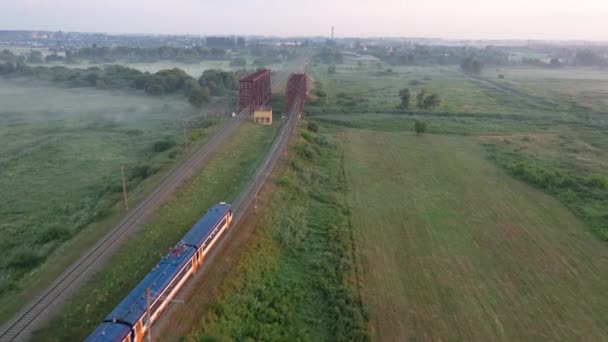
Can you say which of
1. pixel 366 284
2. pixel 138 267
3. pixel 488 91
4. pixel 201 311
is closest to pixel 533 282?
pixel 366 284

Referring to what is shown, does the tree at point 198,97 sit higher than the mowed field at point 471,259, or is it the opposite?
the tree at point 198,97

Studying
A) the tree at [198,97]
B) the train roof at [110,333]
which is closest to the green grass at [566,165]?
the train roof at [110,333]

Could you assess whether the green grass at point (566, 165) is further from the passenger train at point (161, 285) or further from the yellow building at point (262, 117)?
the yellow building at point (262, 117)

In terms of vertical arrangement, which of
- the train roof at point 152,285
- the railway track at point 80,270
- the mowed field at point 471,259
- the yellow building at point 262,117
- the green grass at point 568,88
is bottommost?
the mowed field at point 471,259

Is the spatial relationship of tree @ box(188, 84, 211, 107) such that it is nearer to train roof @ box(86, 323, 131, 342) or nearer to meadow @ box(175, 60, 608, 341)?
meadow @ box(175, 60, 608, 341)

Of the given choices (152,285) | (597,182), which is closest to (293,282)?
(152,285)

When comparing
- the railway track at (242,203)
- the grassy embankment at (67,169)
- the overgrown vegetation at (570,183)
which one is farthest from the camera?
the overgrown vegetation at (570,183)

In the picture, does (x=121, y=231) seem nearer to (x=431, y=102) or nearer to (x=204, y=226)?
(x=204, y=226)

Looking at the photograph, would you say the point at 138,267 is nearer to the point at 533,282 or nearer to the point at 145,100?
the point at 533,282
